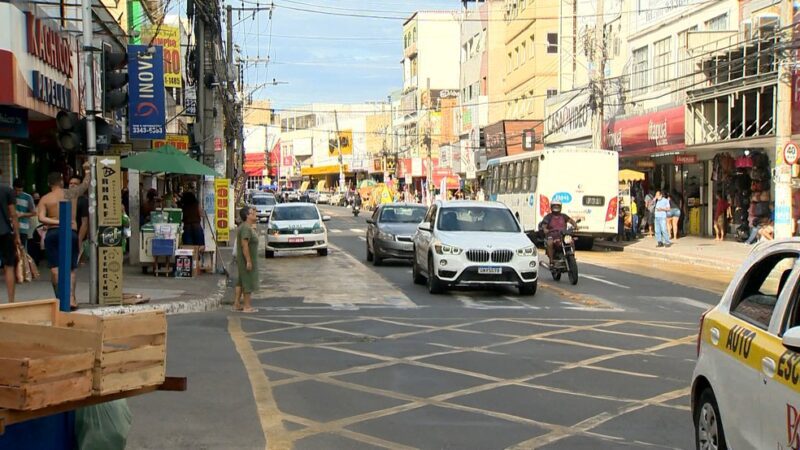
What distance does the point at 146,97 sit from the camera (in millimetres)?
19906

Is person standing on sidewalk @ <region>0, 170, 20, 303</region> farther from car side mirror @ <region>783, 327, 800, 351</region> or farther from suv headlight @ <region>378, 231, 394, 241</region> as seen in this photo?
suv headlight @ <region>378, 231, 394, 241</region>

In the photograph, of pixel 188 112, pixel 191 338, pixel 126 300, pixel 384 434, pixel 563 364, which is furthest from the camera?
pixel 188 112

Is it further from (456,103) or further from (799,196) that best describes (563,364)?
(456,103)

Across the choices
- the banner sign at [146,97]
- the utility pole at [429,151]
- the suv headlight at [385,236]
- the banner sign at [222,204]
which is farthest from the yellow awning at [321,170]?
the banner sign at [146,97]

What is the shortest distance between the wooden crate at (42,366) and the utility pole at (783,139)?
21.2 m

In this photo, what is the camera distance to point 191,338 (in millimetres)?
11219

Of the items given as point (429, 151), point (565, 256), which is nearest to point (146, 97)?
point (565, 256)

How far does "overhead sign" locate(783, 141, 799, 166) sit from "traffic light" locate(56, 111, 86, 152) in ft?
56.2

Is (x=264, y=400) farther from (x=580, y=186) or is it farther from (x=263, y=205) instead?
(x=263, y=205)

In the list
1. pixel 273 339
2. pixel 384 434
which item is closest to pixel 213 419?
pixel 384 434

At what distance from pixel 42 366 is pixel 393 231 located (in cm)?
1879

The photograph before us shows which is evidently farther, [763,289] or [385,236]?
[385,236]

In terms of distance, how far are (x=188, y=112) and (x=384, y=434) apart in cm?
3103

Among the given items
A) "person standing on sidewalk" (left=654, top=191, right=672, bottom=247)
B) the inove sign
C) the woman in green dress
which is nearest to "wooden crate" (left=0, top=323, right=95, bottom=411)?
the woman in green dress
